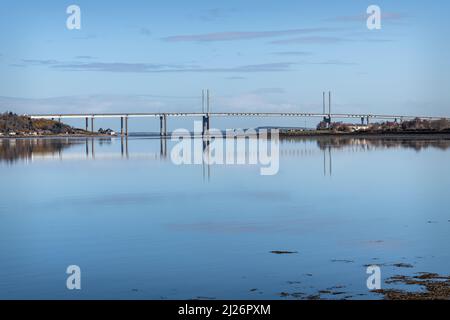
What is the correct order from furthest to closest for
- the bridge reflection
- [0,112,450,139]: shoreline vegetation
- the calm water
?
[0,112,450,139]: shoreline vegetation → the bridge reflection → the calm water

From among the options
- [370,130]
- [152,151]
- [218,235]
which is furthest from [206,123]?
[218,235]

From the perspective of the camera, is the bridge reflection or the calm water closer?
the calm water

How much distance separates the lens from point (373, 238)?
51.8ft

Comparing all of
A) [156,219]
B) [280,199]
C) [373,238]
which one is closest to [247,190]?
[280,199]

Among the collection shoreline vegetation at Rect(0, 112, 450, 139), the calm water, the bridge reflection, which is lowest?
the calm water

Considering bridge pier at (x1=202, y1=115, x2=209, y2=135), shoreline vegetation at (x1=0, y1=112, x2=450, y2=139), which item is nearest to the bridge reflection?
shoreline vegetation at (x1=0, y1=112, x2=450, y2=139)

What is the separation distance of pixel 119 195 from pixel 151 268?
42.8 feet

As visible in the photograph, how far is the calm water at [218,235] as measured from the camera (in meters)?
11.8

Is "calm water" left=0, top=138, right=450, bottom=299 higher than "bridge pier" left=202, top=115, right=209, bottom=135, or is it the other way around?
"bridge pier" left=202, top=115, right=209, bottom=135

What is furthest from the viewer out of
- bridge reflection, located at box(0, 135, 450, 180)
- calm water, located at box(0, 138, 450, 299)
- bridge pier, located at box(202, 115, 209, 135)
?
bridge pier, located at box(202, 115, 209, 135)

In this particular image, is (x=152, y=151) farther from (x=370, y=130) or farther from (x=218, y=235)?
(x=370, y=130)

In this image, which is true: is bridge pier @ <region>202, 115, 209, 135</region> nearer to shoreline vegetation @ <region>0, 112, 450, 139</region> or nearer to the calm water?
shoreline vegetation @ <region>0, 112, 450, 139</region>

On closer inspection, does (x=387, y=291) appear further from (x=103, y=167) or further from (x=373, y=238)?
(x=103, y=167)

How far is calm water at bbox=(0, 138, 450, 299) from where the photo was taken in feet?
38.6
